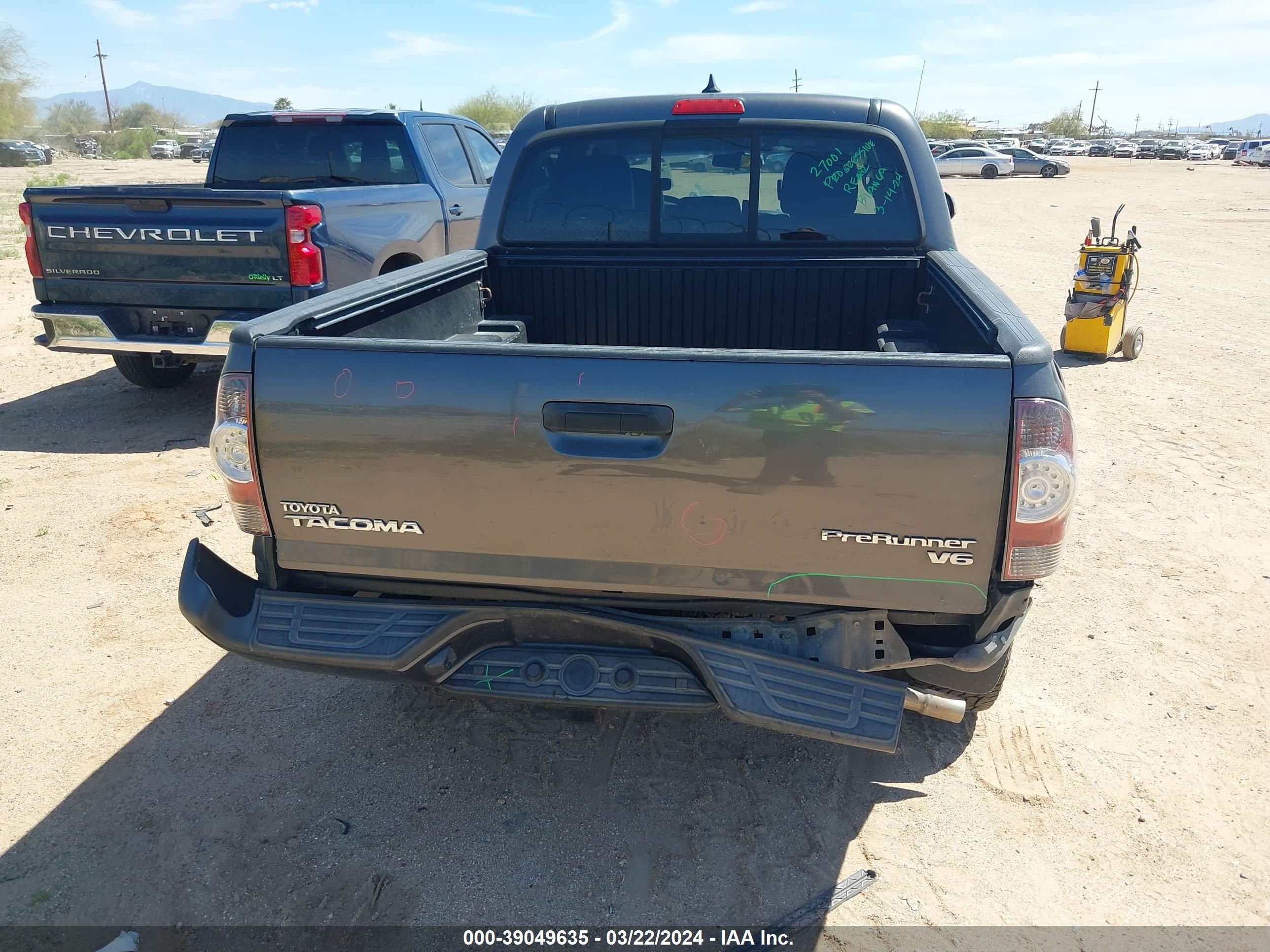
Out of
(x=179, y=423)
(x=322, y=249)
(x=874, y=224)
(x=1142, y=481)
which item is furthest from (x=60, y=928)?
(x=1142, y=481)

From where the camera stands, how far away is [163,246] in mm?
5828

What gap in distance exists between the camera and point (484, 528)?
241cm

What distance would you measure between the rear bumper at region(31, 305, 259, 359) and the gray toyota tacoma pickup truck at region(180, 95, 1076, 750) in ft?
11.8

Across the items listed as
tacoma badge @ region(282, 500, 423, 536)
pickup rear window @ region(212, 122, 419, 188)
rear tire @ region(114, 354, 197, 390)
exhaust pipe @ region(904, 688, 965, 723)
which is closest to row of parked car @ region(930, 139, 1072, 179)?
pickup rear window @ region(212, 122, 419, 188)

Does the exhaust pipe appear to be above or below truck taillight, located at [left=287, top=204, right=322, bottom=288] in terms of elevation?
below

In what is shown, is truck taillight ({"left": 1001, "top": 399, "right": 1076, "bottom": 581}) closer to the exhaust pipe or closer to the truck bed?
the truck bed

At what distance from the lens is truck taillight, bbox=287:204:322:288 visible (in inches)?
224

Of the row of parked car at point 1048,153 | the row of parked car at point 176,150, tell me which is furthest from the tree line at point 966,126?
the row of parked car at point 176,150

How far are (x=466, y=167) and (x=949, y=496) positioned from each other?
691 centimetres

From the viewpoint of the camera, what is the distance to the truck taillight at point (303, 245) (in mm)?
5688

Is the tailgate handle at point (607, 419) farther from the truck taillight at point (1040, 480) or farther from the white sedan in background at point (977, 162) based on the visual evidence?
the white sedan in background at point (977, 162)

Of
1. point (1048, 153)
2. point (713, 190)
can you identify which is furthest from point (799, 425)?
point (1048, 153)

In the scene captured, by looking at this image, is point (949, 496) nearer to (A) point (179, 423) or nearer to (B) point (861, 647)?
(B) point (861, 647)

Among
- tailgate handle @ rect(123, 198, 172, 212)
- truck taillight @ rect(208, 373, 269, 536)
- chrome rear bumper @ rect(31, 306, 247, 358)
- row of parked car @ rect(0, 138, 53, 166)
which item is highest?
row of parked car @ rect(0, 138, 53, 166)
